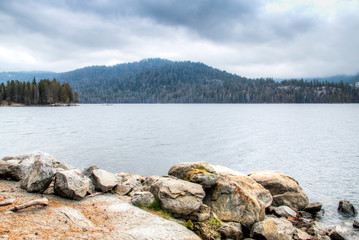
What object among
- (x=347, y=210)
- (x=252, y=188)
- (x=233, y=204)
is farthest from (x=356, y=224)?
(x=233, y=204)

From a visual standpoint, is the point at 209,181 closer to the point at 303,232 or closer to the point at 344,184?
the point at 303,232

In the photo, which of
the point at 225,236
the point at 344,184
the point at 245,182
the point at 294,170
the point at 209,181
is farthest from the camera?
the point at 294,170

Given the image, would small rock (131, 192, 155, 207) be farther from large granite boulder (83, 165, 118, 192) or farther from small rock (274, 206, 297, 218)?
small rock (274, 206, 297, 218)

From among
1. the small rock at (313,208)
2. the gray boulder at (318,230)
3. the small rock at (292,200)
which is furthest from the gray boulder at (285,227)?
the small rock at (313,208)

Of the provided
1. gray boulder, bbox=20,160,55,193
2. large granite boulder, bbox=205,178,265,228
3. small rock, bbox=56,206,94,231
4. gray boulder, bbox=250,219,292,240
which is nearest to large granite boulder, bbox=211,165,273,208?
large granite boulder, bbox=205,178,265,228

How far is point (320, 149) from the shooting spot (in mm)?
40000

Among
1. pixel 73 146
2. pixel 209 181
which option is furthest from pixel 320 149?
pixel 73 146

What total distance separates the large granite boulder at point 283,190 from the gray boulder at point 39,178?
13793 millimetres

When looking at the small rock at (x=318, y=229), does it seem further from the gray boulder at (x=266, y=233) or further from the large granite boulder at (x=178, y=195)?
the large granite boulder at (x=178, y=195)

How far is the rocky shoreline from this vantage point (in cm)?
915

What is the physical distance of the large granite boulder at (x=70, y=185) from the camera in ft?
37.0

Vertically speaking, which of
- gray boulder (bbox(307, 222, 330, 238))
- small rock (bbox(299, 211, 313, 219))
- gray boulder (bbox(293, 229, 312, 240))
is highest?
gray boulder (bbox(293, 229, 312, 240))

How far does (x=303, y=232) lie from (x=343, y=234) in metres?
2.05

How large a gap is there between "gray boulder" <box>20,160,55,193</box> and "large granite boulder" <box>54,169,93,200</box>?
38 cm
